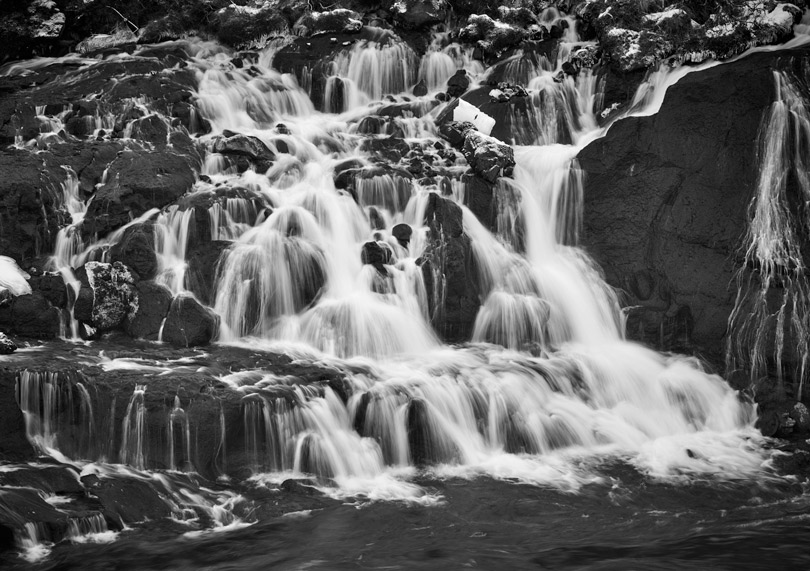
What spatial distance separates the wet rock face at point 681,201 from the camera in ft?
39.7

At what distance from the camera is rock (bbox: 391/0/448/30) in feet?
58.0

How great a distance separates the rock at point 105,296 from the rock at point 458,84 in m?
7.74

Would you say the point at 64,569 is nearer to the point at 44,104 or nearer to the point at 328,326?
the point at 328,326

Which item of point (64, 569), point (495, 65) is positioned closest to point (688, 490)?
point (64, 569)

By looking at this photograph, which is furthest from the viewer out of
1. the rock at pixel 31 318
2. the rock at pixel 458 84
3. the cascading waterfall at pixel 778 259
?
the rock at pixel 458 84

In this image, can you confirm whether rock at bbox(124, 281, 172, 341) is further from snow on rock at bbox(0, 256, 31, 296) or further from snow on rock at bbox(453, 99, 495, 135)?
snow on rock at bbox(453, 99, 495, 135)

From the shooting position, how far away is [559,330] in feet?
39.1

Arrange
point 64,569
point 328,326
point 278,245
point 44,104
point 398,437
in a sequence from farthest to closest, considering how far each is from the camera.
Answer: point 44,104 < point 278,245 < point 328,326 < point 398,437 < point 64,569

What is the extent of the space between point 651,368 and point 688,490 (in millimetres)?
2785

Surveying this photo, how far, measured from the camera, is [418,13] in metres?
17.7

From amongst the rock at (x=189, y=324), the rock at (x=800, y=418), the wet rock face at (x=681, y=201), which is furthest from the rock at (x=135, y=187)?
the rock at (x=800, y=418)

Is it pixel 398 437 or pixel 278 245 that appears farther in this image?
pixel 278 245

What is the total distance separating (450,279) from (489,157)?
2523mm

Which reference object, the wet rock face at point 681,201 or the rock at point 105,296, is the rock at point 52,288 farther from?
the wet rock face at point 681,201
